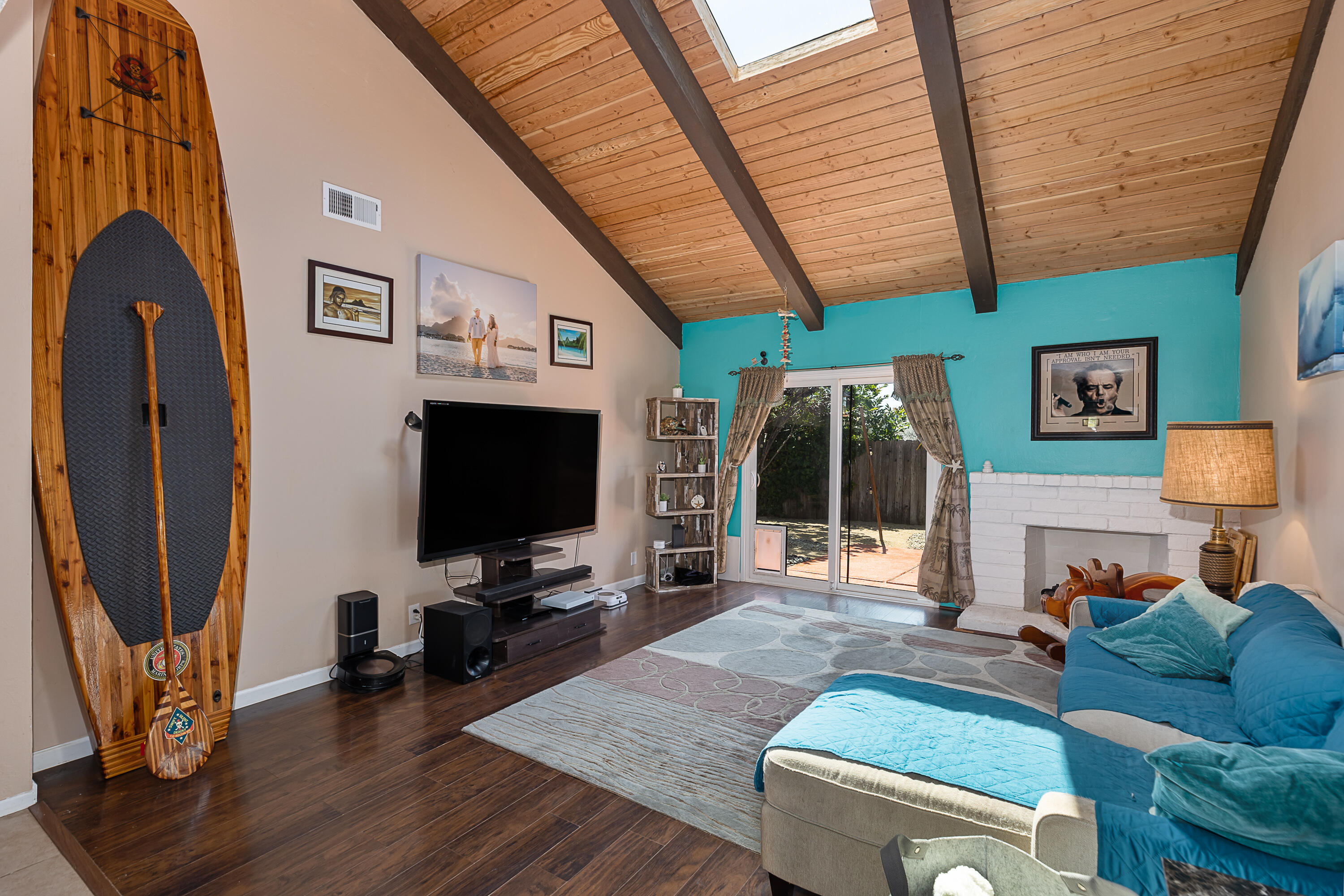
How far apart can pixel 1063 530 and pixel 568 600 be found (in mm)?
3623

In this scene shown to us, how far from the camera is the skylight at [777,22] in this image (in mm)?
3230

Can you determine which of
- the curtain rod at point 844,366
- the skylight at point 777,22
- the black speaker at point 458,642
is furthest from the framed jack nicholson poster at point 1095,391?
the black speaker at point 458,642

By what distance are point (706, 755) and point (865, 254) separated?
3.71 m

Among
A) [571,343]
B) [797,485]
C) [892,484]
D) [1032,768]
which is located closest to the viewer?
[1032,768]

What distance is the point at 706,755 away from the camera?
8.57ft

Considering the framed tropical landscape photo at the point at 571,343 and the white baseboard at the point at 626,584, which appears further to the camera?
the white baseboard at the point at 626,584

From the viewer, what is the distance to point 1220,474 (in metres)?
2.96

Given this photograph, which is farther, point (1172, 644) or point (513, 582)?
point (513, 582)

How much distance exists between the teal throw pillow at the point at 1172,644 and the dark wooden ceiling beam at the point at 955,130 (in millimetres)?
2415

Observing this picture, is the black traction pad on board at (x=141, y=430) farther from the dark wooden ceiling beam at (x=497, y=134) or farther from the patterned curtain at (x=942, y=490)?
the patterned curtain at (x=942, y=490)

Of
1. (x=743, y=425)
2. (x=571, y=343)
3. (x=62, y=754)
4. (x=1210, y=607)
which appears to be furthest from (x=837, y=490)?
(x=62, y=754)

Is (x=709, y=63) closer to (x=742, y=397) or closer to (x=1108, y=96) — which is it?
(x=1108, y=96)

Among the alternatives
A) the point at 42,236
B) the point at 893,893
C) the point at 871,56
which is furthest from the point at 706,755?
the point at 871,56

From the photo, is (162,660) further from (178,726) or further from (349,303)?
(349,303)
